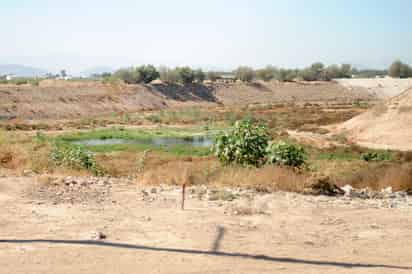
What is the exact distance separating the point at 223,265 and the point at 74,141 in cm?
3624

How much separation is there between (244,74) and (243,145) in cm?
9548

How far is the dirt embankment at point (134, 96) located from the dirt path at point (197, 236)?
49.6 meters

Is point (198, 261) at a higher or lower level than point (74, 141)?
higher

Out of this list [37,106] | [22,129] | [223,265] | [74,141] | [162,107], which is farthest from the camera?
[162,107]

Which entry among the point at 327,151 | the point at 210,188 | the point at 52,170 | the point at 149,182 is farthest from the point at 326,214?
the point at 327,151

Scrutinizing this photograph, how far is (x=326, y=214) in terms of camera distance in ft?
29.7

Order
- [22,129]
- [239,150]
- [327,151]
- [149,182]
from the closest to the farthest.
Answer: [149,182]
[239,150]
[327,151]
[22,129]

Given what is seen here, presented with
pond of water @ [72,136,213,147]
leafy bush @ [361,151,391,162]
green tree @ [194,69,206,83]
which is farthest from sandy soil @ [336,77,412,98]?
leafy bush @ [361,151,391,162]

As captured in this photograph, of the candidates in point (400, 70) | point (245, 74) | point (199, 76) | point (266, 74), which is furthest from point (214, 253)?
point (400, 70)

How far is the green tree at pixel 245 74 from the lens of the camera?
355 feet

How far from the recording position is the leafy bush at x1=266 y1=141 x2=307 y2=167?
14703 mm

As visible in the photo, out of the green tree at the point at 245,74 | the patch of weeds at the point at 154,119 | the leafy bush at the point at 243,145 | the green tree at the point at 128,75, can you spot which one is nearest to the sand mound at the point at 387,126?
the patch of weeds at the point at 154,119

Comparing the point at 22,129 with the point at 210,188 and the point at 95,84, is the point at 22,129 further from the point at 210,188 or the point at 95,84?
the point at 210,188

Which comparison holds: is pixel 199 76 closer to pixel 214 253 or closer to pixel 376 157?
pixel 376 157
